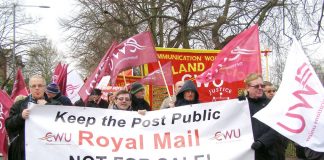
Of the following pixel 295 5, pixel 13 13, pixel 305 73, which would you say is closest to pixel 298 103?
pixel 305 73

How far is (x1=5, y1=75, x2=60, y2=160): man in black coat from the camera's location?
5551mm

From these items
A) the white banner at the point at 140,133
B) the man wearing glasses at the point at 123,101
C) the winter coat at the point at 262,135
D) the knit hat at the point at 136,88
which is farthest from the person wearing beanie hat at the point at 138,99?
the winter coat at the point at 262,135

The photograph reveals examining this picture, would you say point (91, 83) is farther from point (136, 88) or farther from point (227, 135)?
point (227, 135)

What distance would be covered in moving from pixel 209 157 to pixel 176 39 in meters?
16.5

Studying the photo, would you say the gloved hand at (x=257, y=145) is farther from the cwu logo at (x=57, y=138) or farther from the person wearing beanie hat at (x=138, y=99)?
the person wearing beanie hat at (x=138, y=99)

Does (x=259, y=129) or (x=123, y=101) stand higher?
(x=123, y=101)

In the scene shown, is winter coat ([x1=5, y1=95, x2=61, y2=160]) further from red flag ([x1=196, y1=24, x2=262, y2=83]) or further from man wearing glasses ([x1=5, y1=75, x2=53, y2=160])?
red flag ([x1=196, y1=24, x2=262, y2=83])

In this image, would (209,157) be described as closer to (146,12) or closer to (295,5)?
(295,5)

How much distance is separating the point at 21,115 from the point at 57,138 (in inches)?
17.4

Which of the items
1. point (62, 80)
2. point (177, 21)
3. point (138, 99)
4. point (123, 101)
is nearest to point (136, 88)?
point (138, 99)

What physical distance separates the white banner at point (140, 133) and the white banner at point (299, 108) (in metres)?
0.45

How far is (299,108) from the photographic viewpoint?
499 centimetres

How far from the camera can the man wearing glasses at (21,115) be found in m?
5.55

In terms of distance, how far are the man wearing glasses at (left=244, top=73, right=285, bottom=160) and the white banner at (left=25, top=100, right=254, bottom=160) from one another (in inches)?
2.9
